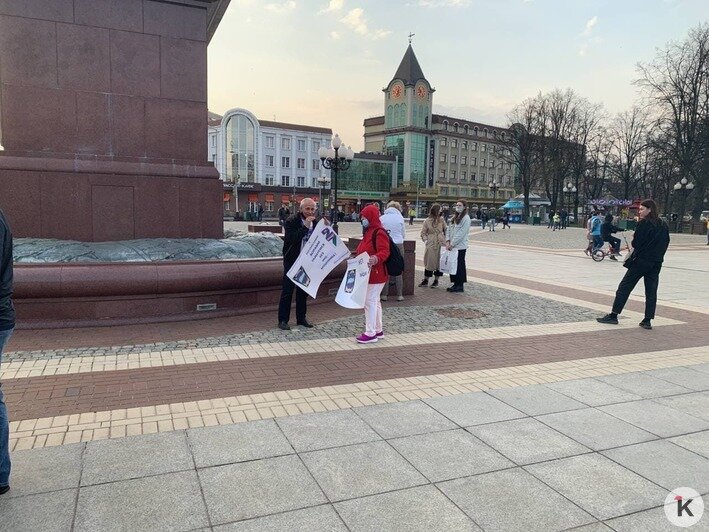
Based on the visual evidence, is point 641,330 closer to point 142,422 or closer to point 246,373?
point 246,373

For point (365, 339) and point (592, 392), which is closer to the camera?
point (592, 392)

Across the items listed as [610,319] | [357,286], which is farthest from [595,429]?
[610,319]

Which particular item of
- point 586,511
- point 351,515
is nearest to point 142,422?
point 351,515

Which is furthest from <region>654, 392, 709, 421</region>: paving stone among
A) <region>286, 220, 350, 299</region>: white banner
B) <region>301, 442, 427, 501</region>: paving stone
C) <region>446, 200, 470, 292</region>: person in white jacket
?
<region>446, 200, 470, 292</region>: person in white jacket

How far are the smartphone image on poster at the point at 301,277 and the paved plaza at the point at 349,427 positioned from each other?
2.38 ft

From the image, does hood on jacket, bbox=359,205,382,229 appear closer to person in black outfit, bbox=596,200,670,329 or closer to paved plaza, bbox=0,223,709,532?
paved plaza, bbox=0,223,709,532

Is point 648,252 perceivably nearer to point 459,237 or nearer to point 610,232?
point 459,237

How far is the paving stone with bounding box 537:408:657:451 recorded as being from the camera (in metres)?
4.02

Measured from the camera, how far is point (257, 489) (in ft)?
10.5

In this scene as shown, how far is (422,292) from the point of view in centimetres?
1121

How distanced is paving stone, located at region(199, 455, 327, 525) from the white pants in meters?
3.40

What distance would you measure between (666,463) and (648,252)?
17.2ft

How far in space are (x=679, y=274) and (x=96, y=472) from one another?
1730 centimetres

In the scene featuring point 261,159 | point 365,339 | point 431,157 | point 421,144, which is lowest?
point 365,339
